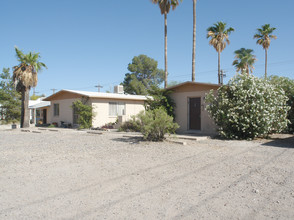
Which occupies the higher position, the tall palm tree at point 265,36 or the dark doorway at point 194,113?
the tall palm tree at point 265,36

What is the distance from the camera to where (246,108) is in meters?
10.4

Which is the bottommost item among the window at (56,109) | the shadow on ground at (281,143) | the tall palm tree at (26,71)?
the shadow on ground at (281,143)

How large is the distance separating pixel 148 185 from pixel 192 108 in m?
9.37

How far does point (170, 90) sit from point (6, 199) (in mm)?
11109

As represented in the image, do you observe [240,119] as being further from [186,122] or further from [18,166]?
[18,166]

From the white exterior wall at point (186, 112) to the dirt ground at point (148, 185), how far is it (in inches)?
188

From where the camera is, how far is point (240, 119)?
1036 cm

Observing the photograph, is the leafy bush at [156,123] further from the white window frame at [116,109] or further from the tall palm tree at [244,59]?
the tall palm tree at [244,59]

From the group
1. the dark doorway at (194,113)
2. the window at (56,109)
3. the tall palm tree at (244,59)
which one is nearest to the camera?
the dark doorway at (194,113)

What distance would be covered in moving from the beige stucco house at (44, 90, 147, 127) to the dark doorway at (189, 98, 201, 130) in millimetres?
5887

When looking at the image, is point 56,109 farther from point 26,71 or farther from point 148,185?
point 148,185

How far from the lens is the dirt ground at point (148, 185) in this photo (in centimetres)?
355

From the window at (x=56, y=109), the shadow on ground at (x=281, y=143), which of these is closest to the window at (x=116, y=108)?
the window at (x=56, y=109)

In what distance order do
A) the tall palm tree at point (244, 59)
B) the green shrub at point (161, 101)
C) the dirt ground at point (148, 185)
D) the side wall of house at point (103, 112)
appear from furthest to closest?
the tall palm tree at point (244, 59) < the side wall of house at point (103, 112) < the green shrub at point (161, 101) < the dirt ground at point (148, 185)
